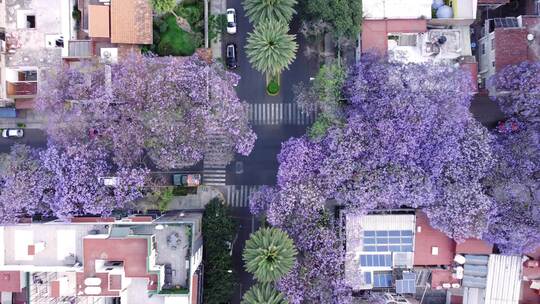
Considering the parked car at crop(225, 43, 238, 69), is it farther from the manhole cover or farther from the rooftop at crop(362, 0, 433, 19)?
the rooftop at crop(362, 0, 433, 19)

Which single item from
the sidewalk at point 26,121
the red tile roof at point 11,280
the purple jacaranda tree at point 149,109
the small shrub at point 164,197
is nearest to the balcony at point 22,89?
the sidewalk at point 26,121

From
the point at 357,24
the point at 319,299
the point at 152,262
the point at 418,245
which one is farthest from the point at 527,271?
the point at 152,262

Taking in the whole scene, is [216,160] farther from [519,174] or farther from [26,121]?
[519,174]

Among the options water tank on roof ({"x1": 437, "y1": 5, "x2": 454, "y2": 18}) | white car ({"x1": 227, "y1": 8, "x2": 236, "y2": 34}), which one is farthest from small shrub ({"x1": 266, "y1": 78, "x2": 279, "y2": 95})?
water tank on roof ({"x1": 437, "y1": 5, "x2": 454, "y2": 18})

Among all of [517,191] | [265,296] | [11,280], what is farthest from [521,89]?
[11,280]

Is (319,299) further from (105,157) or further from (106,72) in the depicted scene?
(106,72)

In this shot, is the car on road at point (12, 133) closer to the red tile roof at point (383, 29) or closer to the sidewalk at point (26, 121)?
the sidewalk at point (26, 121)
